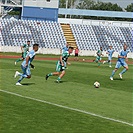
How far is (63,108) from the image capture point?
16766 millimetres

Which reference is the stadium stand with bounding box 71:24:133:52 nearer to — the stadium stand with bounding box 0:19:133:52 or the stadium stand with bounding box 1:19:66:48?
the stadium stand with bounding box 0:19:133:52

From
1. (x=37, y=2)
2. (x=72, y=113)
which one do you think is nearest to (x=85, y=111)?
(x=72, y=113)

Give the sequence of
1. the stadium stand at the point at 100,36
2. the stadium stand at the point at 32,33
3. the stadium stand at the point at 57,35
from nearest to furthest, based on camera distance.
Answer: the stadium stand at the point at 32,33, the stadium stand at the point at 57,35, the stadium stand at the point at 100,36

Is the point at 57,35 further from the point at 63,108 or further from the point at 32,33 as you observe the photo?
the point at 63,108

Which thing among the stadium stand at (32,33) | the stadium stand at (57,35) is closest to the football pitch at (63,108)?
the stadium stand at (32,33)

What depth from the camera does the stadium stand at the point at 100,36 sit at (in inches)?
2832

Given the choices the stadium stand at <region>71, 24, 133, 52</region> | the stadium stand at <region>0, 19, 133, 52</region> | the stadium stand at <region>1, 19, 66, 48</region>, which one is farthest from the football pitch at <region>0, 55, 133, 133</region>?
the stadium stand at <region>71, 24, 133, 52</region>

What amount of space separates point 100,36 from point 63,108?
58170 mm

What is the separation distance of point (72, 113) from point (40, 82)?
1032 cm

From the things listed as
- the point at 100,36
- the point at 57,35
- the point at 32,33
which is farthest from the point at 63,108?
the point at 100,36

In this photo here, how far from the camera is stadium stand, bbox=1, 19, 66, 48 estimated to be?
221 ft

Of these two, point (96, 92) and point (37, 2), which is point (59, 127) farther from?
point (37, 2)

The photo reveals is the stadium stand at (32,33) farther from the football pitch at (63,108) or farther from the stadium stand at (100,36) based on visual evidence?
the football pitch at (63,108)

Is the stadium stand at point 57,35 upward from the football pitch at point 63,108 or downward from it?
downward
